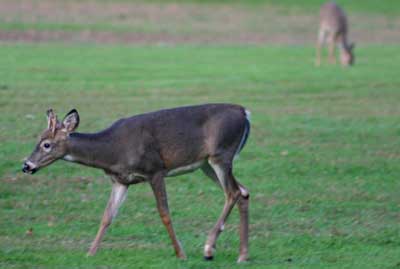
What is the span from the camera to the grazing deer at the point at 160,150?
10.0 meters

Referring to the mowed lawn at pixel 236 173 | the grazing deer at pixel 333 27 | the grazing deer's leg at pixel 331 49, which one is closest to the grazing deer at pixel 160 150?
the mowed lawn at pixel 236 173

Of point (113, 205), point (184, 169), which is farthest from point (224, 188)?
point (113, 205)

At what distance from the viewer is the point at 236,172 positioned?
14008mm

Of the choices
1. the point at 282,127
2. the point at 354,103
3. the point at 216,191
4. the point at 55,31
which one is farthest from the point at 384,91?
the point at 55,31

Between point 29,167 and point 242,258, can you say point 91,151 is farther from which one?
point 242,258

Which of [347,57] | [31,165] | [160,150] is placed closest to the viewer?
[31,165]

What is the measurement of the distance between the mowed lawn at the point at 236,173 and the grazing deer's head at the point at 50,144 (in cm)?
88

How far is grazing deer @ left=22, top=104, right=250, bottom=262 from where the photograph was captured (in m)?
10.0

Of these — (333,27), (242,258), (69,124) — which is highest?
(69,124)

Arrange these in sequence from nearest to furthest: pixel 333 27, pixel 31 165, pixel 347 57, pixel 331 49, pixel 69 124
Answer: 1. pixel 31 165
2. pixel 69 124
3. pixel 347 57
4. pixel 331 49
5. pixel 333 27

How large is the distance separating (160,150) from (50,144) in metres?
1.08

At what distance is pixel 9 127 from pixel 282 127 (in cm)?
447

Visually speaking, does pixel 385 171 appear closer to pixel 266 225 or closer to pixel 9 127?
pixel 266 225

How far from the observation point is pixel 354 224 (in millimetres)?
11617
